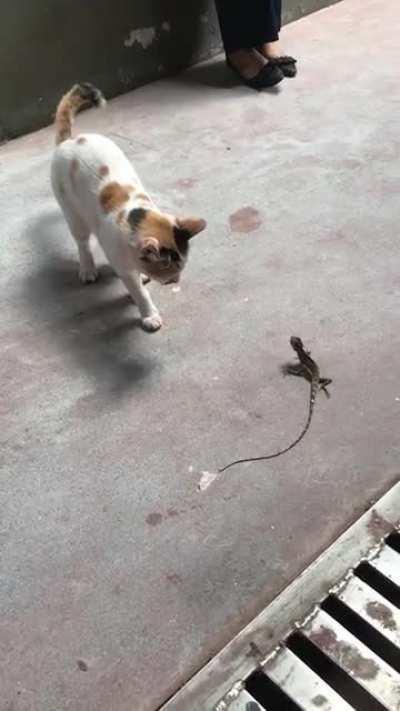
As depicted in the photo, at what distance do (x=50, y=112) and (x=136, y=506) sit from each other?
63.1 inches

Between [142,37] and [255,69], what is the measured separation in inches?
16.1

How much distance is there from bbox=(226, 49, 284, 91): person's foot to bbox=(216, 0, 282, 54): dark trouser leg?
3 cm

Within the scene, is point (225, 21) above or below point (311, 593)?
above

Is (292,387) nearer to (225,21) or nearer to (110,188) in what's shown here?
(110,188)

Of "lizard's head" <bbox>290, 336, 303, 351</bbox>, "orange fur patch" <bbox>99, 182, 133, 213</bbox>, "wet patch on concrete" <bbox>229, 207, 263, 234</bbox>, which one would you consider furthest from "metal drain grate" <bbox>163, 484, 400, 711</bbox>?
"wet patch on concrete" <bbox>229, 207, 263, 234</bbox>

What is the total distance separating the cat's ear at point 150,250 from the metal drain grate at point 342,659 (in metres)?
0.66

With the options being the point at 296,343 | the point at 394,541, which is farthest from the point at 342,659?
the point at 296,343

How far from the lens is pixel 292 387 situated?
1.41 m

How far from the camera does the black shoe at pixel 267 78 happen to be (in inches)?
95.0

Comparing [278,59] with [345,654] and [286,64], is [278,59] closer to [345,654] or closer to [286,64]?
[286,64]

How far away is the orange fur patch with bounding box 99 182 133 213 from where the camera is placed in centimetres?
146

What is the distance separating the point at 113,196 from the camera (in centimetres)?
147

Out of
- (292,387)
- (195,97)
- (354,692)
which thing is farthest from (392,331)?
(195,97)

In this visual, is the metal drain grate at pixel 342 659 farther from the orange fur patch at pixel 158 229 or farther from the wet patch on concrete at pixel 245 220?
the wet patch on concrete at pixel 245 220
